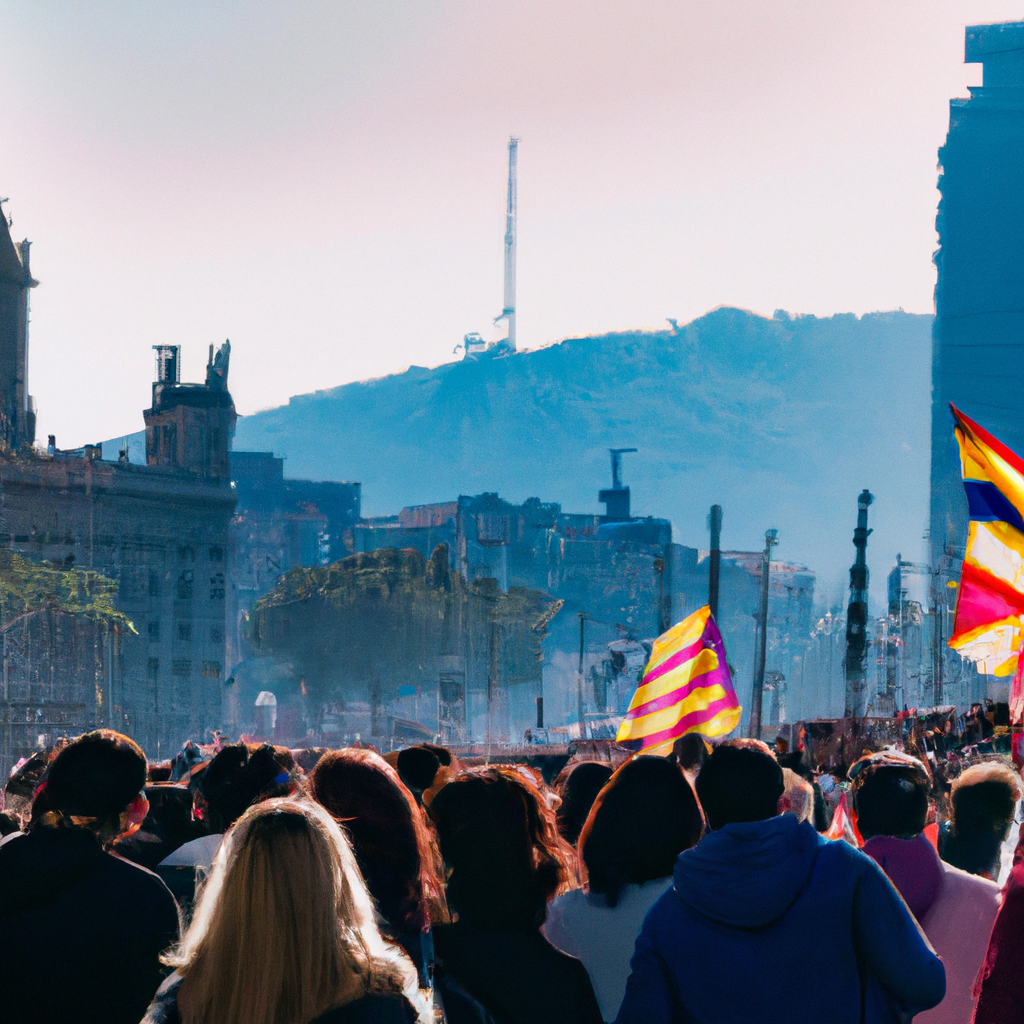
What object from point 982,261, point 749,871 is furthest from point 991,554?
point 982,261

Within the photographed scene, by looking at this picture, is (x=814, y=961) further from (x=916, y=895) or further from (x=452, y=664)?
(x=452, y=664)

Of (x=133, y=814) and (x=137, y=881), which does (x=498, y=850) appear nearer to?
(x=137, y=881)

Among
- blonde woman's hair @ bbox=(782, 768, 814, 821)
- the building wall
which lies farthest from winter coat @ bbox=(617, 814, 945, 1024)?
the building wall

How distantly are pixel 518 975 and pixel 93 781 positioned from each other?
54.3 inches

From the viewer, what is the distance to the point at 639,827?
14.2 ft

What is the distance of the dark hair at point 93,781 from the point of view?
4172 mm

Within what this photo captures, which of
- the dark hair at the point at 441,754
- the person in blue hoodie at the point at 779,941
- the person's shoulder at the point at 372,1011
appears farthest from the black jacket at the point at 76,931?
the dark hair at the point at 441,754

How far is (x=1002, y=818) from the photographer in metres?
5.10

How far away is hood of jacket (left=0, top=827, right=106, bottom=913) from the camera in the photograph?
394cm

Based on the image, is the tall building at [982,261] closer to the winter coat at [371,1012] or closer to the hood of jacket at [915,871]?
the hood of jacket at [915,871]

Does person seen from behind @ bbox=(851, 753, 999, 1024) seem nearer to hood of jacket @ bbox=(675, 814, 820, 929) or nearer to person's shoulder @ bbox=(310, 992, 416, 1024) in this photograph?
hood of jacket @ bbox=(675, 814, 820, 929)

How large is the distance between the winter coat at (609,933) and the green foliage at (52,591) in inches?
2593

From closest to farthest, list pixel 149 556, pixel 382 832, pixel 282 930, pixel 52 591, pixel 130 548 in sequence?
pixel 282 930 < pixel 382 832 < pixel 52 591 < pixel 130 548 < pixel 149 556

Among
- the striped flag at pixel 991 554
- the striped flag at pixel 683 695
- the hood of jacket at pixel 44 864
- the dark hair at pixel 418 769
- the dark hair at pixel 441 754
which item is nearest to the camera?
the hood of jacket at pixel 44 864
